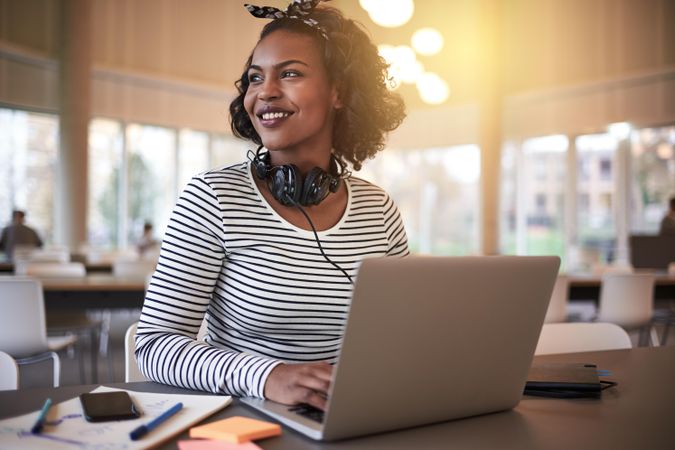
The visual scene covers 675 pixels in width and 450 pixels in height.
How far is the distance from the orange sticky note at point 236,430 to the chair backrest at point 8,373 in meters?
0.63

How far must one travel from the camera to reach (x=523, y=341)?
1.04m

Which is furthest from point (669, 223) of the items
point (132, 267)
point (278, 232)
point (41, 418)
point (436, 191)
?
point (41, 418)

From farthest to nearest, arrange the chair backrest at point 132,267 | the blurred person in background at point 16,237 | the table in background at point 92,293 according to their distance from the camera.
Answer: the blurred person in background at point 16,237 → the chair backrest at point 132,267 → the table in background at point 92,293

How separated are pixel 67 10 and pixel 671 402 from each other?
395 inches

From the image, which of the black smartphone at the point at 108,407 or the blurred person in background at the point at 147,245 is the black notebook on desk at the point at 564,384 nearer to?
the black smartphone at the point at 108,407

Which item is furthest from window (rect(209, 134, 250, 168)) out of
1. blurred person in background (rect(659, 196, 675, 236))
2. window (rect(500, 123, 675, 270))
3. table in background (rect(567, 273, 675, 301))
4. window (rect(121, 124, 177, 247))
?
table in background (rect(567, 273, 675, 301))

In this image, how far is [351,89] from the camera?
5.18ft

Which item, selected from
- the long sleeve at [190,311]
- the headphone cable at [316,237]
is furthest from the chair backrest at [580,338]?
the long sleeve at [190,311]

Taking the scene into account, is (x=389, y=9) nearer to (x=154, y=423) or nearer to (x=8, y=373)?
(x=8, y=373)

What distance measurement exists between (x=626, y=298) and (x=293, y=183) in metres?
3.69

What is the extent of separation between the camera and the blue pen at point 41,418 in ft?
2.94

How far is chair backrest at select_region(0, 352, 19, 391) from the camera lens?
4.49ft

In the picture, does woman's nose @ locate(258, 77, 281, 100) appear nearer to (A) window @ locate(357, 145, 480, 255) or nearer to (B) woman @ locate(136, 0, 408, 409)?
(B) woman @ locate(136, 0, 408, 409)

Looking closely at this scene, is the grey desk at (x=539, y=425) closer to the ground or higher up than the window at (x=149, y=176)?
closer to the ground
